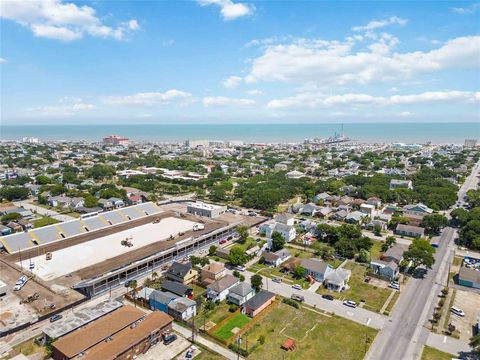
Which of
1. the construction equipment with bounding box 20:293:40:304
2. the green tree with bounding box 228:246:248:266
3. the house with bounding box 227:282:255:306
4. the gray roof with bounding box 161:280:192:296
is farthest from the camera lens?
the green tree with bounding box 228:246:248:266

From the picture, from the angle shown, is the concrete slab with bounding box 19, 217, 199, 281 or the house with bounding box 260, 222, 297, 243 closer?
the concrete slab with bounding box 19, 217, 199, 281

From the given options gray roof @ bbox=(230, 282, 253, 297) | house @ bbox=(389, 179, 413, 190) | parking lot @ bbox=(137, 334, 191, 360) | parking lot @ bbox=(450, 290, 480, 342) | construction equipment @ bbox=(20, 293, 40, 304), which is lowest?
parking lot @ bbox=(137, 334, 191, 360)

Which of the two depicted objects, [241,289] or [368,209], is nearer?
[241,289]

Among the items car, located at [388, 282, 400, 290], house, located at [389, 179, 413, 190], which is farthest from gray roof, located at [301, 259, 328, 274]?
house, located at [389, 179, 413, 190]

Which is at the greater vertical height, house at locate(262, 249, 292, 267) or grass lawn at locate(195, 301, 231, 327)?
house at locate(262, 249, 292, 267)

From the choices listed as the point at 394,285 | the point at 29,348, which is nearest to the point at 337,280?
the point at 394,285

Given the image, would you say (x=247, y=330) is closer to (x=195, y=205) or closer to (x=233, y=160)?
(x=195, y=205)

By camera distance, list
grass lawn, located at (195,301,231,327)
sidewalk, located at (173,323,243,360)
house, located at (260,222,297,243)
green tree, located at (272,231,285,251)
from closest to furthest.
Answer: sidewalk, located at (173,323,243,360) < grass lawn, located at (195,301,231,327) < green tree, located at (272,231,285,251) < house, located at (260,222,297,243)

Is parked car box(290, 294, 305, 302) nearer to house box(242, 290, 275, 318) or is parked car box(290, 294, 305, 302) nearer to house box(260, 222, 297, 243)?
house box(242, 290, 275, 318)

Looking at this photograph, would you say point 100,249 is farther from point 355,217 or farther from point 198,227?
point 355,217
